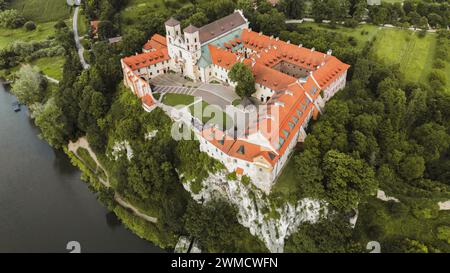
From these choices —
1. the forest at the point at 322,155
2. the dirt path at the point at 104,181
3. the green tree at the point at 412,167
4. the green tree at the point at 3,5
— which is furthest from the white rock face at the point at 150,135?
the green tree at the point at 3,5

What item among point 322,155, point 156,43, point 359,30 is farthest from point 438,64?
point 156,43

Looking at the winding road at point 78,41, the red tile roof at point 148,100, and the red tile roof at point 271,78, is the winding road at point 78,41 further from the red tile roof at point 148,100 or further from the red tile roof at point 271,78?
the red tile roof at point 271,78

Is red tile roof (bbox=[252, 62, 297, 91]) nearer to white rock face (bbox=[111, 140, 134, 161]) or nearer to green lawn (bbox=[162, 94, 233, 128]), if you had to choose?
green lawn (bbox=[162, 94, 233, 128])

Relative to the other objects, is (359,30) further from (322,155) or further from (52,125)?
(52,125)

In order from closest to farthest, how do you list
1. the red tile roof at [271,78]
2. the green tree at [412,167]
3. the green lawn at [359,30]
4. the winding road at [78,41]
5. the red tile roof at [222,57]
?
the green tree at [412,167], the red tile roof at [271,78], the red tile roof at [222,57], the green lawn at [359,30], the winding road at [78,41]

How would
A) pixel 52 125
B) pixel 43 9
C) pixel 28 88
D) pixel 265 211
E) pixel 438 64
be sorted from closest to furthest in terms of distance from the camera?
1. pixel 265 211
2. pixel 52 125
3. pixel 438 64
4. pixel 28 88
5. pixel 43 9

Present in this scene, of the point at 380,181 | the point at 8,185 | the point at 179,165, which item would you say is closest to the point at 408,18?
the point at 380,181

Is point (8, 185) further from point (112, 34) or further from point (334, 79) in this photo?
point (334, 79)

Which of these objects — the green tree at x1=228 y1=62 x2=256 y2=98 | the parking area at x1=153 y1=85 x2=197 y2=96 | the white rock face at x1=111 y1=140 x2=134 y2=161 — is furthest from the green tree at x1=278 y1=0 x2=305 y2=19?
the white rock face at x1=111 y1=140 x2=134 y2=161
